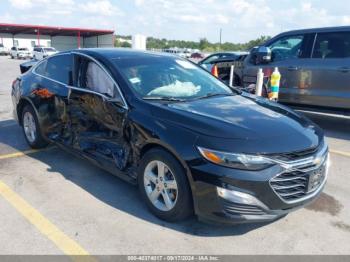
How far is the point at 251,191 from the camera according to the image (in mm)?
3064

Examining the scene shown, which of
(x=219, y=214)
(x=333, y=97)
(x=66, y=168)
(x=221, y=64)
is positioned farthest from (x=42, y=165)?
(x=221, y=64)

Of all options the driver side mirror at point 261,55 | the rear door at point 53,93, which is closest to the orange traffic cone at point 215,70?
the driver side mirror at point 261,55

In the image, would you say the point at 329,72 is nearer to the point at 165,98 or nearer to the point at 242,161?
the point at 165,98

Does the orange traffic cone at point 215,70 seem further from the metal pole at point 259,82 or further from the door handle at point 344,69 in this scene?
the door handle at point 344,69

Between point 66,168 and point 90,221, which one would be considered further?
point 66,168

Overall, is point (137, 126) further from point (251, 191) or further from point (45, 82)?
point (45, 82)

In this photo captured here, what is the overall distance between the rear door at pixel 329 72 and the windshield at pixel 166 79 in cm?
322

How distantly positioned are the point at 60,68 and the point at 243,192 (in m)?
3.37

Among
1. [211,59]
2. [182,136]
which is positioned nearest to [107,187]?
[182,136]

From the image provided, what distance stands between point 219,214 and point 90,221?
4.32 ft

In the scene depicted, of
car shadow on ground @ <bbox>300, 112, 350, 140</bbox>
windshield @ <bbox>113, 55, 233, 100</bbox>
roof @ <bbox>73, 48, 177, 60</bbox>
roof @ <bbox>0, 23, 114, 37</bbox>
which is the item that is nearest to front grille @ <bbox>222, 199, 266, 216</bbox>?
windshield @ <bbox>113, 55, 233, 100</bbox>

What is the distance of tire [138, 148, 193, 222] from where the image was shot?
332 centimetres

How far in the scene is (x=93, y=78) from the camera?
4562 millimetres

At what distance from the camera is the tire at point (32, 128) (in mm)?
5610
